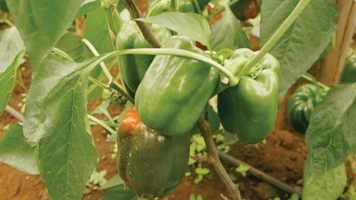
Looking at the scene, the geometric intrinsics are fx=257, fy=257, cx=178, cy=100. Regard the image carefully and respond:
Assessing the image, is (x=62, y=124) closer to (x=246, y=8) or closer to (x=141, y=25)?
(x=141, y=25)

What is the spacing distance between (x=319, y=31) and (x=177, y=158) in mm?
429

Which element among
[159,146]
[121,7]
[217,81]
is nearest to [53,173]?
[159,146]

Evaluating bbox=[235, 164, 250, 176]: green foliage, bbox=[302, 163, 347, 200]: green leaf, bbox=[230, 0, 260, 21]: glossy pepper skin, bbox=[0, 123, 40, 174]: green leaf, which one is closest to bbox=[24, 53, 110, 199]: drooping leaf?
bbox=[0, 123, 40, 174]: green leaf

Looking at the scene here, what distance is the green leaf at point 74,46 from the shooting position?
2.60 feet

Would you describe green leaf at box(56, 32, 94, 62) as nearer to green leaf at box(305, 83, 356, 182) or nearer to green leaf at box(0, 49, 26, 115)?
green leaf at box(0, 49, 26, 115)

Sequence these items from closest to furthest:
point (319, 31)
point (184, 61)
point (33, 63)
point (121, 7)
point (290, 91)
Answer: point (33, 63)
point (184, 61)
point (319, 31)
point (121, 7)
point (290, 91)

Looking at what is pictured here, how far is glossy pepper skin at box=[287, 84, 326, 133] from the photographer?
3.54ft

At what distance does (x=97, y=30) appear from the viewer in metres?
0.82

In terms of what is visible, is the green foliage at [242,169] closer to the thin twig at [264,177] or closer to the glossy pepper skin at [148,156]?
the thin twig at [264,177]

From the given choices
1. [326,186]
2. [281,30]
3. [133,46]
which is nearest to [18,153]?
[133,46]

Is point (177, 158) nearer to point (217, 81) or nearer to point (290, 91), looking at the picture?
point (217, 81)

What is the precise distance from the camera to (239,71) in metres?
0.42

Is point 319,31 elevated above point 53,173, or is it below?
above

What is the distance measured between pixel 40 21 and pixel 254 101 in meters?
0.34
